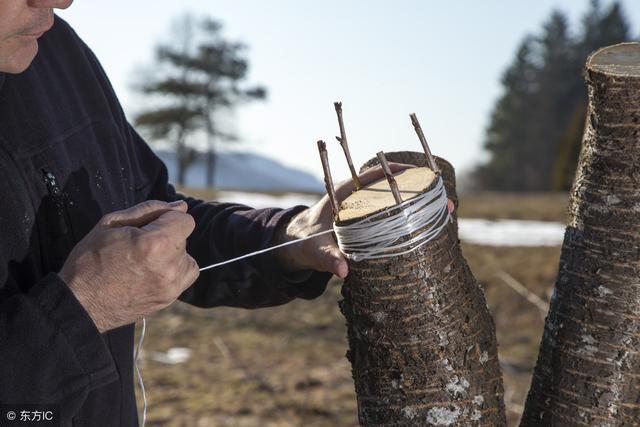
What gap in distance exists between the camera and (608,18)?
40.2 m

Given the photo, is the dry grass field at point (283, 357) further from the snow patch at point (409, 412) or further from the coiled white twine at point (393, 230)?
the coiled white twine at point (393, 230)

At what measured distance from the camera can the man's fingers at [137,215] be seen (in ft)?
5.11

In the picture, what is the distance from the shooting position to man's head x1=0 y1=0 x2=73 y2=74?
154 centimetres

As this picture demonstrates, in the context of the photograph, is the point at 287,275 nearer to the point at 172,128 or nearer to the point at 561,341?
the point at 561,341

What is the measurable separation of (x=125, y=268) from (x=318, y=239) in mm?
579

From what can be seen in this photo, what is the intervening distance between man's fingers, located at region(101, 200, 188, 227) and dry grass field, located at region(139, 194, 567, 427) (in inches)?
63.6

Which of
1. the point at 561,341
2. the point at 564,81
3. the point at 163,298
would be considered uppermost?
the point at 163,298

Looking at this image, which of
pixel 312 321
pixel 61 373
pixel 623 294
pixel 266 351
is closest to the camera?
pixel 61 373

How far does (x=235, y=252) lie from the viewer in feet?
7.09

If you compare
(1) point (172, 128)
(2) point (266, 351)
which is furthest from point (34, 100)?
(1) point (172, 128)

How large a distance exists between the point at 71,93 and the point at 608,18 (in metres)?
42.3

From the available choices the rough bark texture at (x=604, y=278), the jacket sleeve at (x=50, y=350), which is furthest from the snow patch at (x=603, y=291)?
the jacket sleeve at (x=50, y=350)

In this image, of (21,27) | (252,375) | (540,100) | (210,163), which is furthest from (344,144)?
(540,100)

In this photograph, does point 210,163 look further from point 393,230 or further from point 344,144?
point 393,230
